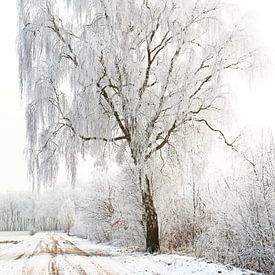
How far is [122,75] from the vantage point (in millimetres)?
14023

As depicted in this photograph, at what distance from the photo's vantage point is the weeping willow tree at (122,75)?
13703mm

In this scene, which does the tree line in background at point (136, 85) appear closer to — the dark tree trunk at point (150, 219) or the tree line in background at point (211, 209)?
the dark tree trunk at point (150, 219)

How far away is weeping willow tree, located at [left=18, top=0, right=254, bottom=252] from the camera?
13703mm

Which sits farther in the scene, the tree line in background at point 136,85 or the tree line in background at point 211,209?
the tree line in background at point 136,85

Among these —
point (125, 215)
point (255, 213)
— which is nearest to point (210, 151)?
point (255, 213)

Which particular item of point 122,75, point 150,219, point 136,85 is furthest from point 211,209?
point 122,75

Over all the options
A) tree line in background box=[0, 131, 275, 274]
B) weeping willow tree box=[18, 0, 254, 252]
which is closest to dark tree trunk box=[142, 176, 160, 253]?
weeping willow tree box=[18, 0, 254, 252]

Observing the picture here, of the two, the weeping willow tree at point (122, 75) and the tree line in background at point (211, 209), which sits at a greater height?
the weeping willow tree at point (122, 75)

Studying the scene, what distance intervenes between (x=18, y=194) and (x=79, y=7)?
15748 cm

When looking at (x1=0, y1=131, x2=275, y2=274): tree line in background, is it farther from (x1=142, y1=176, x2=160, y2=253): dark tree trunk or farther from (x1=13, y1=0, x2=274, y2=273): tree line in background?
(x1=142, y1=176, x2=160, y2=253): dark tree trunk

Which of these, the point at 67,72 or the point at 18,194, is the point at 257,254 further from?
the point at 18,194

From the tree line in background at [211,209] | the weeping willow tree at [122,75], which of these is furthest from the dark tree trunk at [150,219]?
the tree line in background at [211,209]

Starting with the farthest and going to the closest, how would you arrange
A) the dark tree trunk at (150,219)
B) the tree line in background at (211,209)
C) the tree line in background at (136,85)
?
the dark tree trunk at (150,219)
the tree line in background at (136,85)
the tree line in background at (211,209)

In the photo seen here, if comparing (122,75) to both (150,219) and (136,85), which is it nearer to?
(136,85)
